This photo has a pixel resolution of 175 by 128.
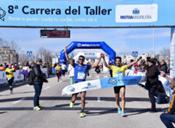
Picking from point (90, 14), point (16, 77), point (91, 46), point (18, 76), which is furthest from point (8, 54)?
point (90, 14)

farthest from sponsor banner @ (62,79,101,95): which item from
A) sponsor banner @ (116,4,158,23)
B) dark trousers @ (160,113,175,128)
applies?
dark trousers @ (160,113,175,128)

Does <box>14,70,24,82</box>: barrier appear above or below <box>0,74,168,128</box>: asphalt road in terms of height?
below

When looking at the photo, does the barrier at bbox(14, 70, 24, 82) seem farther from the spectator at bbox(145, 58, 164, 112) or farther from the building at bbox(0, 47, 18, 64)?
the building at bbox(0, 47, 18, 64)

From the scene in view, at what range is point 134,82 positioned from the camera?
15.6m

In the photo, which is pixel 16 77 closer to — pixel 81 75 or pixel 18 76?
pixel 18 76

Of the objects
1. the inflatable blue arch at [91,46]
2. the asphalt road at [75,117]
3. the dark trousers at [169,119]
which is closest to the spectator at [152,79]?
the asphalt road at [75,117]

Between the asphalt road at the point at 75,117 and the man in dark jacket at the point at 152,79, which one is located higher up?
the man in dark jacket at the point at 152,79

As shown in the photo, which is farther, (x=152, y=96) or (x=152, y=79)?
(x=152, y=79)

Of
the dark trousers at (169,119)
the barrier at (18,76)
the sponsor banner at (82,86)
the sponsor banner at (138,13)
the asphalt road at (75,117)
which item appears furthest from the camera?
the barrier at (18,76)

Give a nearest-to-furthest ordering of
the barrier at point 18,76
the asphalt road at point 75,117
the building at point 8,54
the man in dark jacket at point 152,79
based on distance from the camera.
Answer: the asphalt road at point 75,117 < the man in dark jacket at point 152,79 < the barrier at point 18,76 < the building at point 8,54

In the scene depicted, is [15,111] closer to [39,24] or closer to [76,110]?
[76,110]

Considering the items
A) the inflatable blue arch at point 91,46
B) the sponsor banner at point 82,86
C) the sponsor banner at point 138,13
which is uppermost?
the sponsor banner at point 138,13

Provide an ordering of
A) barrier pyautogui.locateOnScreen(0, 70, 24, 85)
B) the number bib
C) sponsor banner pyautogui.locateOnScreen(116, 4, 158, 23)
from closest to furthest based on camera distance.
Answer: the number bib, sponsor banner pyautogui.locateOnScreen(116, 4, 158, 23), barrier pyautogui.locateOnScreen(0, 70, 24, 85)

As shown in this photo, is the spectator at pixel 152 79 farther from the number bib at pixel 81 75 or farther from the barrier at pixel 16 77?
the barrier at pixel 16 77
